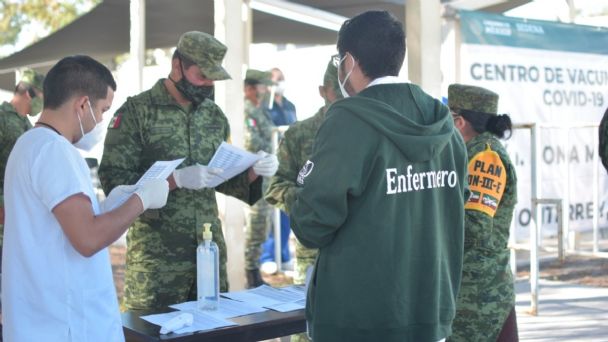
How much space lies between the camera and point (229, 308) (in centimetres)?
290

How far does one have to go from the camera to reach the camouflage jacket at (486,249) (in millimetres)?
3124

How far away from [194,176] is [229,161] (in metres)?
0.17

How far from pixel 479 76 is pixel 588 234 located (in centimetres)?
373

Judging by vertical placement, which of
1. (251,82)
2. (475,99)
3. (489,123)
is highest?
(251,82)

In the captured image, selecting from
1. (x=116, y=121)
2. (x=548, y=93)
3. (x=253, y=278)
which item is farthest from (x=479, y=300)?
(x=548, y=93)

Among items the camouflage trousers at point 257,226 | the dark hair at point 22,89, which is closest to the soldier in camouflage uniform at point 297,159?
the dark hair at point 22,89

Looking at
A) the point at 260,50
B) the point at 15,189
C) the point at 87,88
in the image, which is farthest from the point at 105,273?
the point at 260,50

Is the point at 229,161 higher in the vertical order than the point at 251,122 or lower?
lower

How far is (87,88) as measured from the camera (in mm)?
2275

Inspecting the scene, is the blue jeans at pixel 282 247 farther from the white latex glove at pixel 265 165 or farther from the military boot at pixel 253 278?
the white latex glove at pixel 265 165

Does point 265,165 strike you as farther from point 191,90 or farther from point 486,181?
point 486,181

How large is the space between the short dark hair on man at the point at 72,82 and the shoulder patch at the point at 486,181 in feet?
5.10

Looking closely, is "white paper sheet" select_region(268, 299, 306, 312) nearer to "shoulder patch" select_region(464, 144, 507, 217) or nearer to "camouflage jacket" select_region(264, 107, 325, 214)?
"shoulder patch" select_region(464, 144, 507, 217)

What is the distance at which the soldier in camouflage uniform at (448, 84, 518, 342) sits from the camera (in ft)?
10.3
